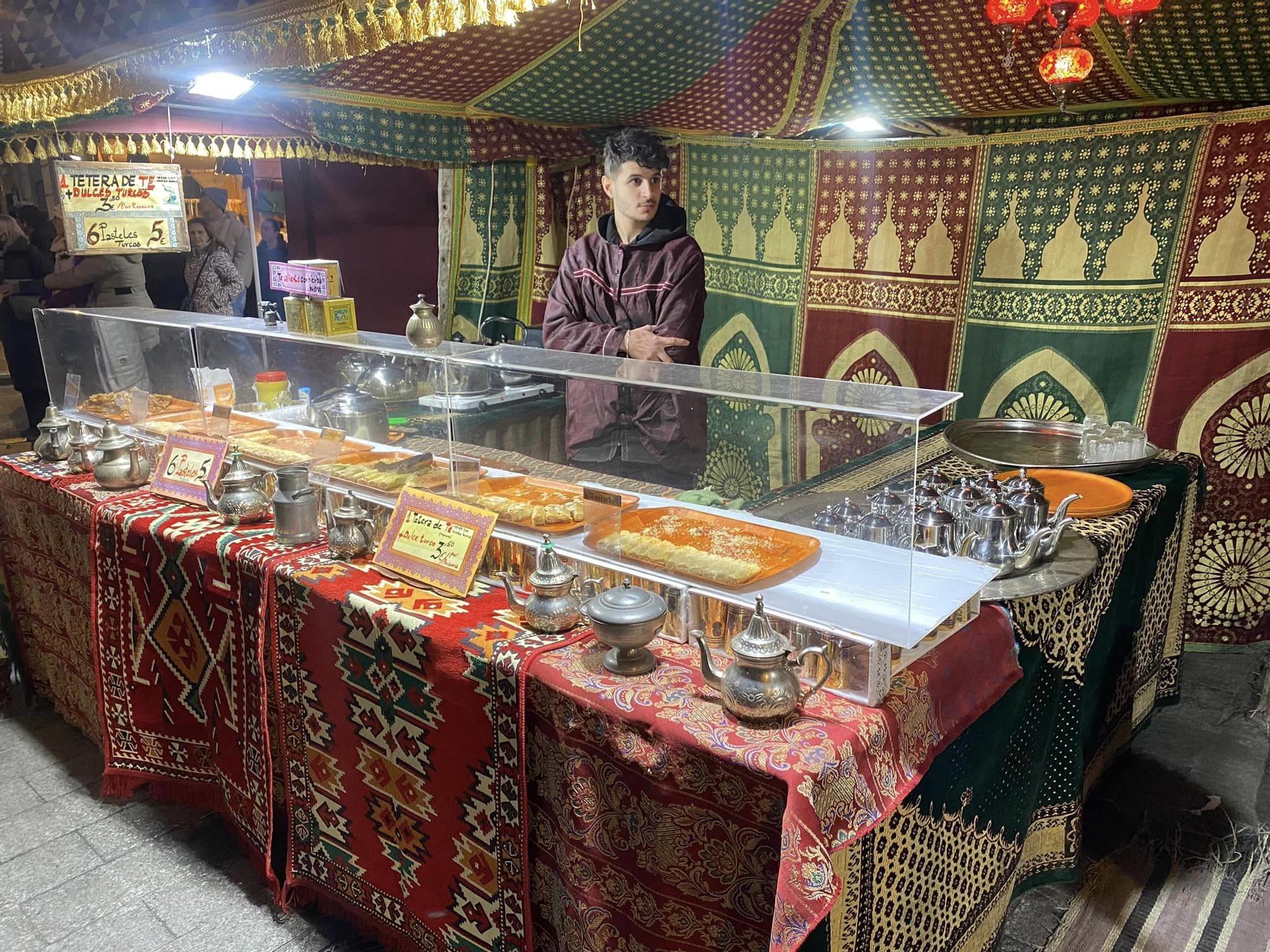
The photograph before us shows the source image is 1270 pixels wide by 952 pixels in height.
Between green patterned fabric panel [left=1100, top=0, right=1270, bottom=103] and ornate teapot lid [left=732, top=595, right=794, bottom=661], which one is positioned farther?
green patterned fabric panel [left=1100, top=0, right=1270, bottom=103]

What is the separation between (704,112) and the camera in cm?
367

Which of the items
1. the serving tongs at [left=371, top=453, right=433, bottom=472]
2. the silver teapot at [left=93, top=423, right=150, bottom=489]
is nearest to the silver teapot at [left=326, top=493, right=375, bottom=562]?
the serving tongs at [left=371, top=453, right=433, bottom=472]

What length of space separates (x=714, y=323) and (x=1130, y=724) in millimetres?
2841

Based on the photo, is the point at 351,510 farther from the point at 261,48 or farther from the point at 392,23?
the point at 261,48

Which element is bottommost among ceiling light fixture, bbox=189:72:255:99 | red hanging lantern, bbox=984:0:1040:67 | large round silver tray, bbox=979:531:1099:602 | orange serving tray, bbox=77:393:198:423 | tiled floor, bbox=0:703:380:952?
tiled floor, bbox=0:703:380:952

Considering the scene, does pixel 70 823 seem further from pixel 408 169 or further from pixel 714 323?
pixel 408 169

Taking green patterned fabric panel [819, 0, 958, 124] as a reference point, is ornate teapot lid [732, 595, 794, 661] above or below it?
below

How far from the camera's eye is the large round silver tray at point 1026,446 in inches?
100

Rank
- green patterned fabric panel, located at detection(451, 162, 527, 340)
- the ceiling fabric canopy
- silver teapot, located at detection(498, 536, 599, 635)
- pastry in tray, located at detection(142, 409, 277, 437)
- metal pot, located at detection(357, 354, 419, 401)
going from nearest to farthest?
silver teapot, located at detection(498, 536, 599, 635) < metal pot, located at detection(357, 354, 419, 401) < the ceiling fabric canopy < pastry in tray, located at detection(142, 409, 277, 437) < green patterned fabric panel, located at detection(451, 162, 527, 340)

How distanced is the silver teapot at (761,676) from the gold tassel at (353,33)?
1.48 m

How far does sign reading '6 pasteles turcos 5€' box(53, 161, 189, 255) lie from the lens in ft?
8.64

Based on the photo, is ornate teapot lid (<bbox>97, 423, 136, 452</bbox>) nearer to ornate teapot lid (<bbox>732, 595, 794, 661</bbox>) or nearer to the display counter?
the display counter

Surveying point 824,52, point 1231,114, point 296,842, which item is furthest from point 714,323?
point 296,842

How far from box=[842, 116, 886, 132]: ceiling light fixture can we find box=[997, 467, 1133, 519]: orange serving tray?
6.48 ft
